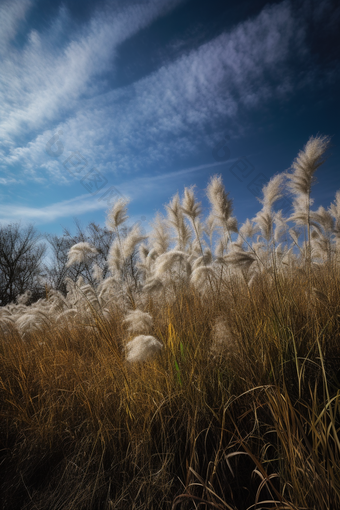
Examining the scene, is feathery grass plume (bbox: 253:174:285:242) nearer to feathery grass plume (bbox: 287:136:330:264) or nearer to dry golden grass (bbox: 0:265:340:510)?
feathery grass plume (bbox: 287:136:330:264)

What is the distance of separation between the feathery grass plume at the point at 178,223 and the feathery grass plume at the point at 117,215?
71 cm

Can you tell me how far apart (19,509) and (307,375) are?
82.0 inches

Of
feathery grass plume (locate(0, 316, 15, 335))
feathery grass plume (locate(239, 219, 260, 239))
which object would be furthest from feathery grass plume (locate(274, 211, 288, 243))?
feathery grass plume (locate(0, 316, 15, 335))

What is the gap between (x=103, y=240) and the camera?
25.8m

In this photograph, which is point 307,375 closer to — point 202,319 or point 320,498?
point 320,498

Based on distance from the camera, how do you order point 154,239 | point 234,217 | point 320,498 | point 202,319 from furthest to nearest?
point 154,239 → point 234,217 → point 202,319 → point 320,498

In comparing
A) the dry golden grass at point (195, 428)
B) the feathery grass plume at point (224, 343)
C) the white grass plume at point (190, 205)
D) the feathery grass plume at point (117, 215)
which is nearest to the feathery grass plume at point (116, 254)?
the feathery grass plume at point (117, 215)

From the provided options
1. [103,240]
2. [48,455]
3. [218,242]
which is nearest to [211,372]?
[48,455]

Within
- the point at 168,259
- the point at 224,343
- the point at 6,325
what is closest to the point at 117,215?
the point at 168,259

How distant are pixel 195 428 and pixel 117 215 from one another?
2.88 meters

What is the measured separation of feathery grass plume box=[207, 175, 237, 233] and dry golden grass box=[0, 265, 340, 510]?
3.97 ft

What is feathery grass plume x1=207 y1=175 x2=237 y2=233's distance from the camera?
3.05m

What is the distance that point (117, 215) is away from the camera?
3.62 metres

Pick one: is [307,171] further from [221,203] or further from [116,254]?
[116,254]
